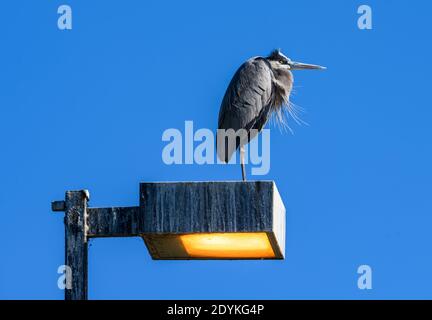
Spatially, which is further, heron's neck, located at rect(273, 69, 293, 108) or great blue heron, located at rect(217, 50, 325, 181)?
heron's neck, located at rect(273, 69, 293, 108)

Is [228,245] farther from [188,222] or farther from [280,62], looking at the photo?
[280,62]

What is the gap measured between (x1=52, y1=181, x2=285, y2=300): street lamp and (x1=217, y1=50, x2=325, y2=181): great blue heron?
5.98 m

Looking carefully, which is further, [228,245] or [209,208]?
[228,245]

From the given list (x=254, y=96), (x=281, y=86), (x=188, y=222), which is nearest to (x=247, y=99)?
(x=254, y=96)

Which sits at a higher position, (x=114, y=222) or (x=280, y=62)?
(x=280, y=62)

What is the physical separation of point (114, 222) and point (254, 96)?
686cm

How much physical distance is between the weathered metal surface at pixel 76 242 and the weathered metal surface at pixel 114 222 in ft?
0.16

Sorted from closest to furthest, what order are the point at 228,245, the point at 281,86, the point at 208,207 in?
the point at 208,207 → the point at 228,245 → the point at 281,86

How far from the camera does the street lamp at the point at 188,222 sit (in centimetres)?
572

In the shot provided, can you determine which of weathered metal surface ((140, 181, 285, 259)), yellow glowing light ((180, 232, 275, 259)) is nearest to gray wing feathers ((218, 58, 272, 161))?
yellow glowing light ((180, 232, 275, 259))

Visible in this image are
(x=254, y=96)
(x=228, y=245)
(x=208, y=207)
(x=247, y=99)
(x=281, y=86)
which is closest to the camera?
(x=208, y=207)

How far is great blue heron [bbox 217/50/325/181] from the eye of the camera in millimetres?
12500

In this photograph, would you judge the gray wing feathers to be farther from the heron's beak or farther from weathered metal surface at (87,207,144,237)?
weathered metal surface at (87,207,144,237)

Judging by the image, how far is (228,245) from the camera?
597 centimetres
